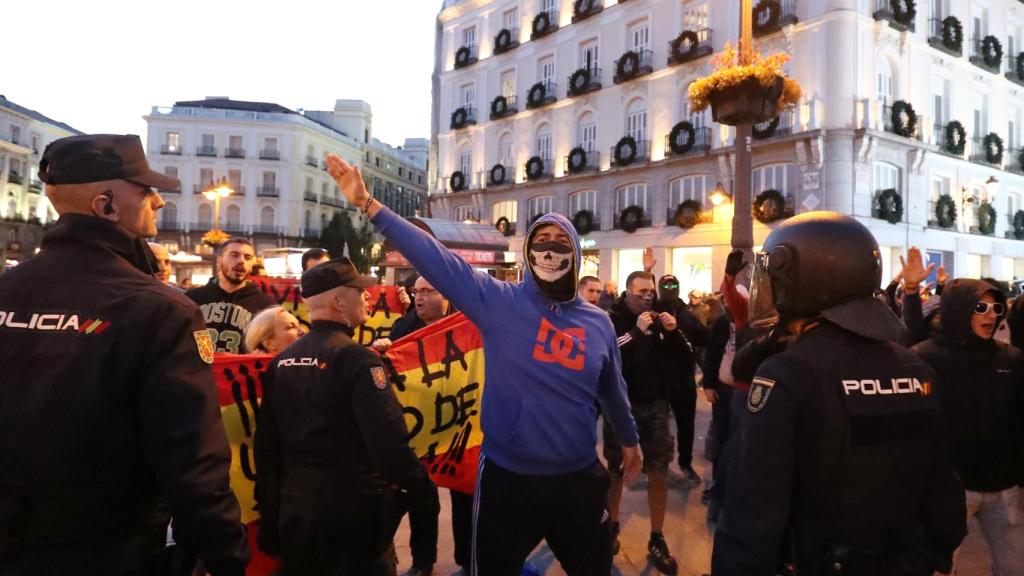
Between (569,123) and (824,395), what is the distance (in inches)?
1257

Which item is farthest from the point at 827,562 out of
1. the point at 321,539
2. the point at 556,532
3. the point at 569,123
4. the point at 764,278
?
the point at 569,123

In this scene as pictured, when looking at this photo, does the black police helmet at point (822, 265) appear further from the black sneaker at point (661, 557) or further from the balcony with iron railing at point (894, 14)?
the balcony with iron railing at point (894, 14)

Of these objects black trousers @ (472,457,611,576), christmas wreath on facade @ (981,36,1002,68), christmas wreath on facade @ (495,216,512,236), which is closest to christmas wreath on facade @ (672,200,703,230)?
christmas wreath on facade @ (495,216,512,236)

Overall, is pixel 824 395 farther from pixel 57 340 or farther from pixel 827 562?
pixel 57 340

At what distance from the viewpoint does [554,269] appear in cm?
311

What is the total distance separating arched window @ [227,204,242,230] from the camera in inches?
2435

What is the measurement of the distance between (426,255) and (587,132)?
30.3 m

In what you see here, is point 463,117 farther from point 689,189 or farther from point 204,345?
point 204,345

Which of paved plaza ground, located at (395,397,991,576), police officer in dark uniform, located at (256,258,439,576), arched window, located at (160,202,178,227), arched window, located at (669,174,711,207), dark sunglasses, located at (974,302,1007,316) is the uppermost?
arched window, located at (160,202,178,227)

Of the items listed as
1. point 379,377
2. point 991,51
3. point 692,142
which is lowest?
point 379,377

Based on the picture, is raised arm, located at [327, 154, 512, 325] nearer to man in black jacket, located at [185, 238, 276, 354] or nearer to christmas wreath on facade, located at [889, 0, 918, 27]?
man in black jacket, located at [185, 238, 276, 354]

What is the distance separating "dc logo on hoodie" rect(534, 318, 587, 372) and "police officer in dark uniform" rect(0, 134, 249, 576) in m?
1.36

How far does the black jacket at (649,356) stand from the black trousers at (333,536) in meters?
2.92

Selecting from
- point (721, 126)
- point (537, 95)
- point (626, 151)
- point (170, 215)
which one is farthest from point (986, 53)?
point (170, 215)
